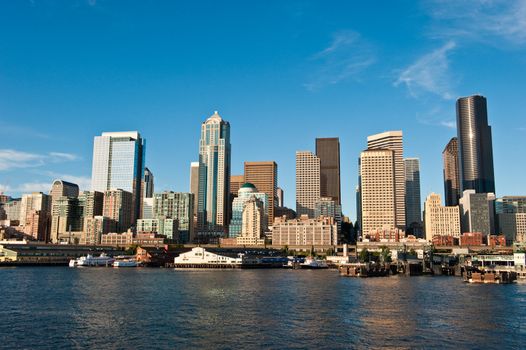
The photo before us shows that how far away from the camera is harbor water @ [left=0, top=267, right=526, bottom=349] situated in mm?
63031

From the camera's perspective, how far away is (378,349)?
59906mm

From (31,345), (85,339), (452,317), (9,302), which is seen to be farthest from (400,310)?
(9,302)

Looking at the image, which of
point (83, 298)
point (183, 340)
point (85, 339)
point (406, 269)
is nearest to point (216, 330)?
point (183, 340)

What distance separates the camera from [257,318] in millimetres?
79500

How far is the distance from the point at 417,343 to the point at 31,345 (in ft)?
143

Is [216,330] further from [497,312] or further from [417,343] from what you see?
[497,312]

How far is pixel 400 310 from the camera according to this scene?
8894 centimetres

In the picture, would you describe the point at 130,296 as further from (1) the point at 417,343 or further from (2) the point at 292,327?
(1) the point at 417,343

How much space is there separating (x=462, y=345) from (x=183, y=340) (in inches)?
1262

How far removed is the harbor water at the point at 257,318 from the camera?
6303 centimetres

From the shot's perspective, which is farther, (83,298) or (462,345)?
(83,298)

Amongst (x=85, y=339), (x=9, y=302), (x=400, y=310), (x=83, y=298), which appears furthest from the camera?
(x=83, y=298)

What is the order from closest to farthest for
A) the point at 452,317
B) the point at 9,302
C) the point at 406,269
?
the point at 452,317
the point at 9,302
the point at 406,269

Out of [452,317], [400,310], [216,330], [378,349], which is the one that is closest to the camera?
[378,349]
